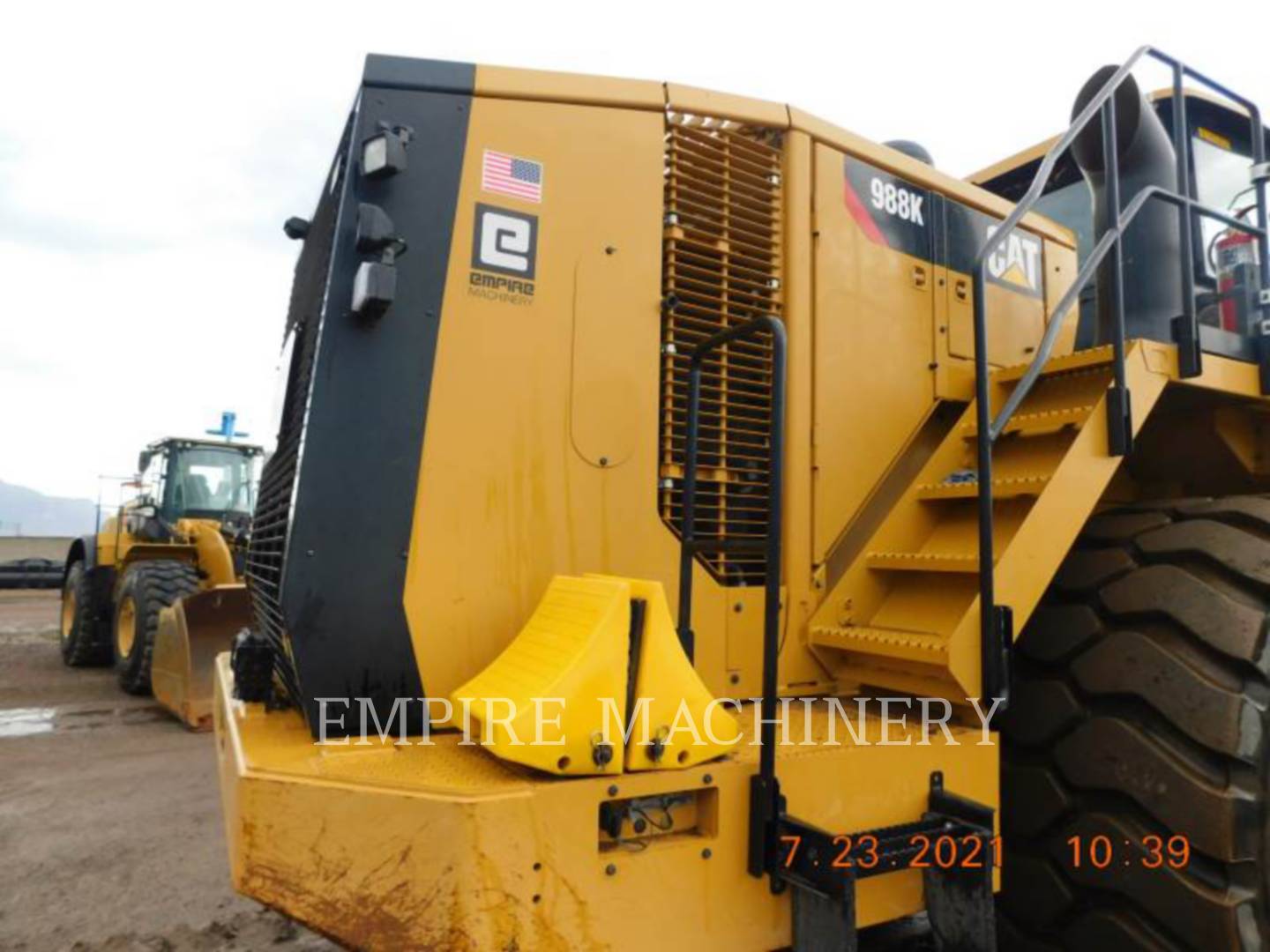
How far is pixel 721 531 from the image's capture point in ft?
8.16

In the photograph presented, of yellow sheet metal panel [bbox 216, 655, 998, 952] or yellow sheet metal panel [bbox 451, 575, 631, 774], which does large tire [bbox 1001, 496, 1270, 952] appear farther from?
yellow sheet metal panel [bbox 451, 575, 631, 774]

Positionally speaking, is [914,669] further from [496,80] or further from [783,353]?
[496,80]

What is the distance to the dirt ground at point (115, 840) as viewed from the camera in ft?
10.4

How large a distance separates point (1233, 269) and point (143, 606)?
26.3ft

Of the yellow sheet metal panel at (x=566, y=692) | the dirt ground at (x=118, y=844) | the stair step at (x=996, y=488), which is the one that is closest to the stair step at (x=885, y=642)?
the stair step at (x=996, y=488)

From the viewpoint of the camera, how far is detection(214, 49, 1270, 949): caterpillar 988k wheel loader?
5.81 ft

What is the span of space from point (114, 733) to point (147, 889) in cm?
331

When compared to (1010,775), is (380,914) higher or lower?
lower

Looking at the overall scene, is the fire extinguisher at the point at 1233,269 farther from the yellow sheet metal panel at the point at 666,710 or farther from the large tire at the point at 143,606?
the large tire at the point at 143,606

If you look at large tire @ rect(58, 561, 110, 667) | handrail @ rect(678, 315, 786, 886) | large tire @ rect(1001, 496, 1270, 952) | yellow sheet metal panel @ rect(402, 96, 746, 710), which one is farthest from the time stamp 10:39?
large tire @ rect(58, 561, 110, 667)

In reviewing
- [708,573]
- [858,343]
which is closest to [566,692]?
[708,573]

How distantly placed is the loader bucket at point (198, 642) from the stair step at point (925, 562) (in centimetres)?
517

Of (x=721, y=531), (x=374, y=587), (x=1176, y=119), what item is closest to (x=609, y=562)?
(x=721, y=531)

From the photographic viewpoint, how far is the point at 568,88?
7.75 ft
